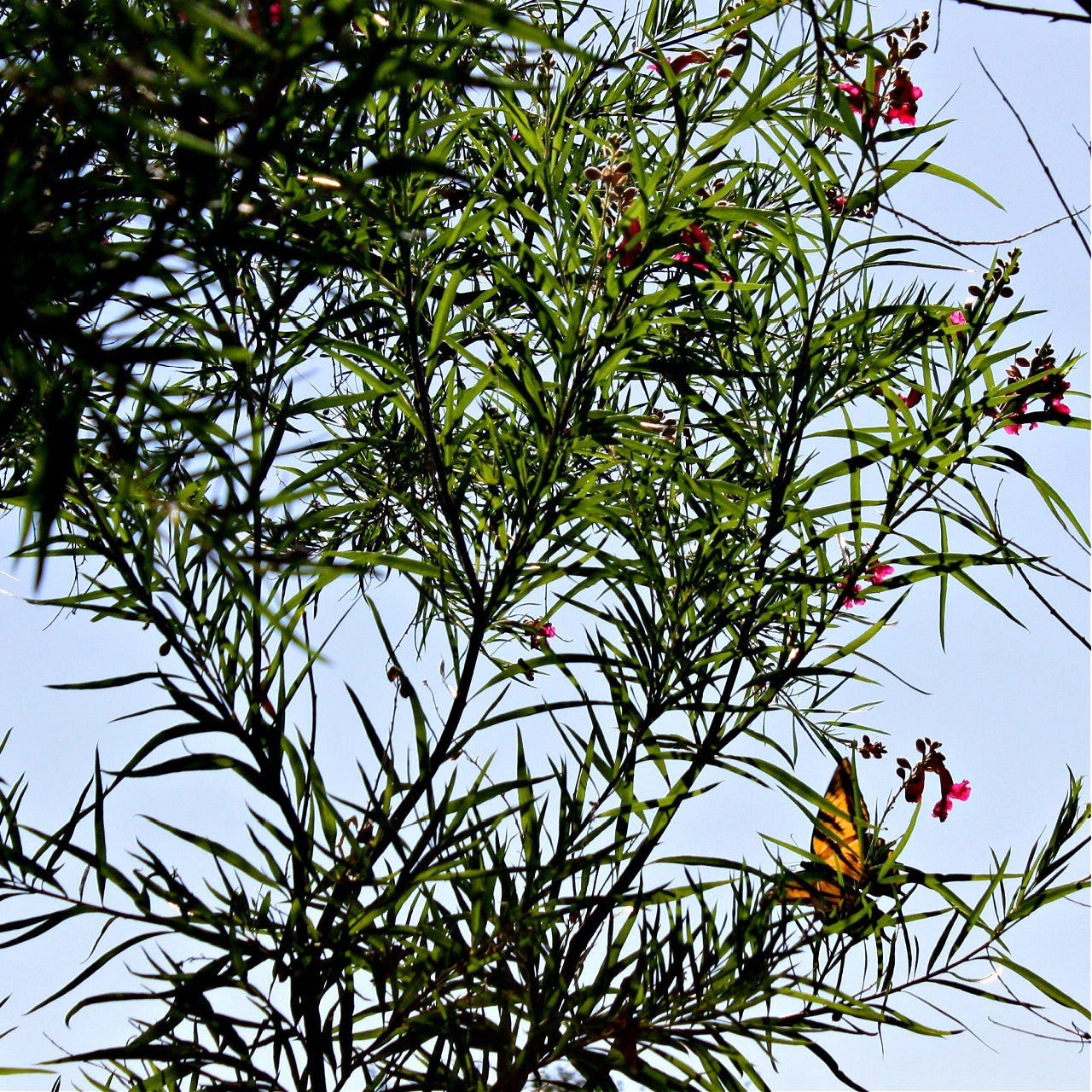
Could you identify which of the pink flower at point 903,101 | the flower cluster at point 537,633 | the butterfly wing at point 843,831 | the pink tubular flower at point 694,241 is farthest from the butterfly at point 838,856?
the pink flower at point 903,101

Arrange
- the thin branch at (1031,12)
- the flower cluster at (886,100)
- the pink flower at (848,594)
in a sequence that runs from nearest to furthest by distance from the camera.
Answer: the thin branch at (1031,12) → the flower cluster at (886,100) → the pink flower at (848,594)

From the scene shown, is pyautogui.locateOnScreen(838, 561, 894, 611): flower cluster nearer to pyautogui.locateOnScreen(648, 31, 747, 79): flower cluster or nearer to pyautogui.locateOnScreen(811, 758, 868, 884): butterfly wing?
pyautogui.locateOnScreen(811, 758, 868, 884): butterfly wing

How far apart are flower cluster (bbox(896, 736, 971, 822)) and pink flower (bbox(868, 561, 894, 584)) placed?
154 millimetres

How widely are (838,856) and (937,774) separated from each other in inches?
5.4

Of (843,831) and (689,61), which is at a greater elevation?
(689,61)

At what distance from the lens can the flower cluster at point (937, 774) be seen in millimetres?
925

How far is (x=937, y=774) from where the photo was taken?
0.95m

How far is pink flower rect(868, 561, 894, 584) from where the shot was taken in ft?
2.93

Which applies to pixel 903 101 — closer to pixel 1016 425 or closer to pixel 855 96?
pixel 855 96

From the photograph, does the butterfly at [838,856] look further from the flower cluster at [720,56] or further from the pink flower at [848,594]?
the flower cluster at [720,56]

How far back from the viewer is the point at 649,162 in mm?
964

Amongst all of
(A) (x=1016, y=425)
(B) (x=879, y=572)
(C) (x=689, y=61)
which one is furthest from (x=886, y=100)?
(B) (x=879, y=572)

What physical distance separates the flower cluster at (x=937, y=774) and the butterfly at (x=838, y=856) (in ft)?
0.16

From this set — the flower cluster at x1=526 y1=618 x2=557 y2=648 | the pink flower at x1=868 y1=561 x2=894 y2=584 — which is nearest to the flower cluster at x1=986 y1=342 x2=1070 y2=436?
the pink flower at x1=868 y1=561 x2=894 y2=584
